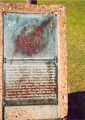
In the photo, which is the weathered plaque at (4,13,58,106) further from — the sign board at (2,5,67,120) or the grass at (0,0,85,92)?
the grass at (0,0,85,92)

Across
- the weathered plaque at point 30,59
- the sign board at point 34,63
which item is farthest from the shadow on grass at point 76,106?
the weathered plaque at point 30,59

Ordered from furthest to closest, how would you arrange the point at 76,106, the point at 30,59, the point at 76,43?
the point at 76,43
the point at 76,106
the point at 30,59

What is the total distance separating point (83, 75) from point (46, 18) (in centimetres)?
463

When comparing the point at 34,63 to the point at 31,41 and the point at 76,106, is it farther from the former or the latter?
the point at 76,106

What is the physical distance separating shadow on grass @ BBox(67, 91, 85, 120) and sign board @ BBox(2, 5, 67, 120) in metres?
1.30

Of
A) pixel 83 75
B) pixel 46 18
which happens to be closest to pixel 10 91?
pixel 46 18

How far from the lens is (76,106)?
9734 millimetres

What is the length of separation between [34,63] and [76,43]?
258 inches

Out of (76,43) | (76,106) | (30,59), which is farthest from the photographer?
(76,43)

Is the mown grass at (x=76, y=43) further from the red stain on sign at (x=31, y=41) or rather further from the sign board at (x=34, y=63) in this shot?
the red stain on sign at (x=31, y=41)

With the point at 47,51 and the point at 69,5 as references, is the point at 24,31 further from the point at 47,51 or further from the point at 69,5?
the point at 69,5

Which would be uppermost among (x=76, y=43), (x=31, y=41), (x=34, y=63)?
(x=76, y=43)

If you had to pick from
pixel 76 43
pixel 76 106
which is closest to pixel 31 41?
pixel 76 106

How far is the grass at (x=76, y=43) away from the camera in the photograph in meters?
11.6
